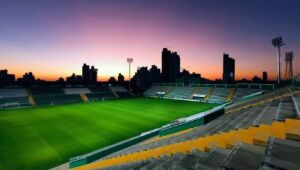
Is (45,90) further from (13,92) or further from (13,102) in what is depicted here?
(13,102)

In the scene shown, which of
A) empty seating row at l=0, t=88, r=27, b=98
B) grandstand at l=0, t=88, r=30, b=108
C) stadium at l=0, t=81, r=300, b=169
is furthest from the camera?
empty seating row at l=0, t=88, r=27, b=98

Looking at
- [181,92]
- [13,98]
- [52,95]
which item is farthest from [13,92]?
[181,92]

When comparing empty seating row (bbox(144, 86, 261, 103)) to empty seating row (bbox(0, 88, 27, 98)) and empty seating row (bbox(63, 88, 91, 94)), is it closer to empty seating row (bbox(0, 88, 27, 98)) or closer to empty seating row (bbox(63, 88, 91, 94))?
empty seating row (bbox(63, 88, 91, 94))

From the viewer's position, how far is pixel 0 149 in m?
14.5

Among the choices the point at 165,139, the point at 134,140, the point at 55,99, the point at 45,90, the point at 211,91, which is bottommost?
the point at 134,140

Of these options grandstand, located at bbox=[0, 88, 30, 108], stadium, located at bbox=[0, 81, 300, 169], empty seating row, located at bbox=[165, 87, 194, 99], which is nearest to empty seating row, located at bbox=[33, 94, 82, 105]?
grandstand, located at bbox=[0, 88, 30, 108]

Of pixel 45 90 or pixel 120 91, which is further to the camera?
pixel 120 91

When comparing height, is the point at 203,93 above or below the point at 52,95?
above

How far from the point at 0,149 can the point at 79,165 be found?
829cm

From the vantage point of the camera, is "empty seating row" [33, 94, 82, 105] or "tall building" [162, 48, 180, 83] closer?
"empty seating row" [33, 94, 82, 105]

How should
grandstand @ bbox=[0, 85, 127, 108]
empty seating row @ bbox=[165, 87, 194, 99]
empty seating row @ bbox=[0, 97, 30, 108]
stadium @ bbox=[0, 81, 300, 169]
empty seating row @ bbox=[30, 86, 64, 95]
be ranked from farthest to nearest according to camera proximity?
empty seating row @ bbox=[165, 87, 194, 99] → empty seating row @ bbox=[30, 86, 64, 95] → grandstand @ bbox=[0, 85, 127, 108] → empty seating row @ bbox=[0, 97, 30, 108] → stadium @ bbox=[0, 81, 300, 169]

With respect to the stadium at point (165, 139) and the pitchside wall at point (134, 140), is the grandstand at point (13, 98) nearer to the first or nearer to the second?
the stadium at point (165, 139)

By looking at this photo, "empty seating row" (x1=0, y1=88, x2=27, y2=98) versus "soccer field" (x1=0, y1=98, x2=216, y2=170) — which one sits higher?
"empty seating row" (x1=0, y1=88, x2=27, y2=98)

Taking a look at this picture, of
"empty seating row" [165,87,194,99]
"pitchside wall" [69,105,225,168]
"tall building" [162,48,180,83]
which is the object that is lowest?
"pitchside wall" [69,105,225,168]
